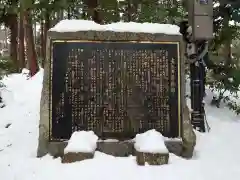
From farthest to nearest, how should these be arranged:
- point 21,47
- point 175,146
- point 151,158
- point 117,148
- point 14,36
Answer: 1. point 14,36
2. point 21,47
3. point 175,146
4. point 117,148
5. point 151,158

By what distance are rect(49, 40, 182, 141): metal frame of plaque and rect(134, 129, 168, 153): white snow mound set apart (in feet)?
1.27

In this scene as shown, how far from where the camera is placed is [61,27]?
5.95m

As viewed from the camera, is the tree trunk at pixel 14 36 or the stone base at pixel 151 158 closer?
the stone base at pixel 151 158

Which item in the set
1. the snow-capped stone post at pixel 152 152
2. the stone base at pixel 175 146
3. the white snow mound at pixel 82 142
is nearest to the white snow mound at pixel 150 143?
the snow-capped stone post at pixel 152 152

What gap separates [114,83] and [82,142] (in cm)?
117

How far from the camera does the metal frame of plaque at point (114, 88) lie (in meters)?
5.85

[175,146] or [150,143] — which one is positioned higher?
[150,143]

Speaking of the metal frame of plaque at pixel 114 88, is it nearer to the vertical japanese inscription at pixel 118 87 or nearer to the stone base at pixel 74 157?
the vertical japanese inscription at pixel 118 87

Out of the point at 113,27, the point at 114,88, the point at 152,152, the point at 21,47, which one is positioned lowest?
the point at 21,47

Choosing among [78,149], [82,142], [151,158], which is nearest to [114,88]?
[82,142]

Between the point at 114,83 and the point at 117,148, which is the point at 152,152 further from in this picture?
the point at 114,83

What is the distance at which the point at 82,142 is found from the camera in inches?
207

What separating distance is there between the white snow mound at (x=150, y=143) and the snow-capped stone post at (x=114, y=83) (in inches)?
14.4

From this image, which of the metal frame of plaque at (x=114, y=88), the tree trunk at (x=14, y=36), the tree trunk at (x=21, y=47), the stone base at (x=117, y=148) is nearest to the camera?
the stone base at (x=117, y=148)
